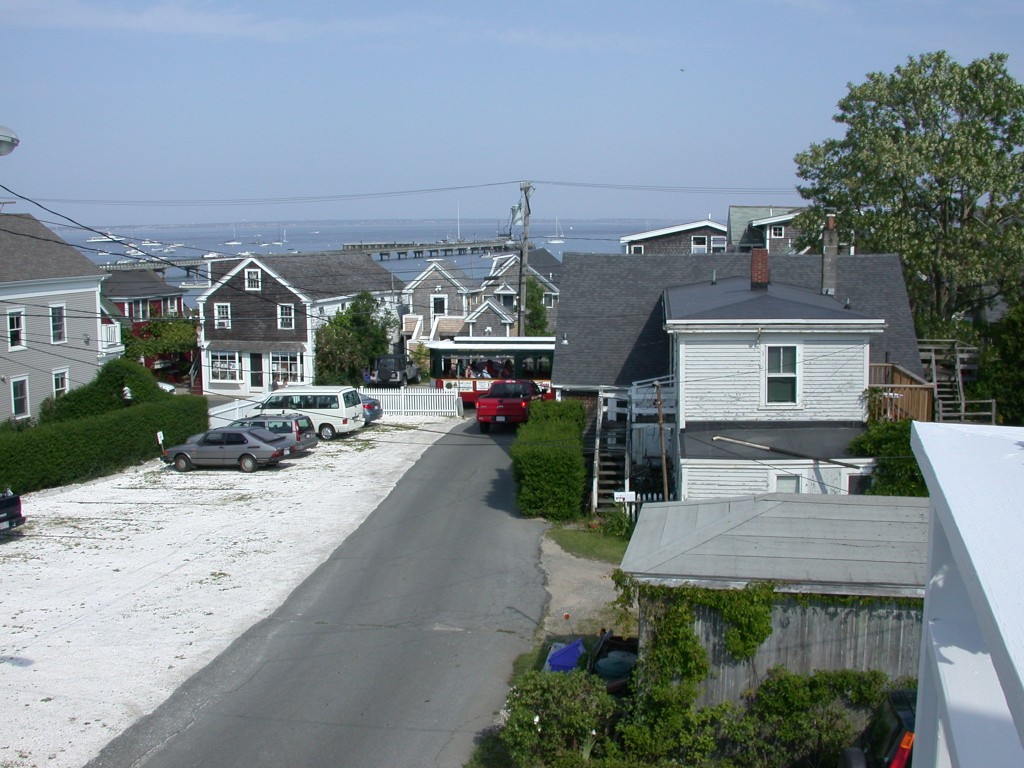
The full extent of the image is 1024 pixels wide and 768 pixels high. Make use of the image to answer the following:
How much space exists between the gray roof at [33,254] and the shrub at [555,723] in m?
31.4

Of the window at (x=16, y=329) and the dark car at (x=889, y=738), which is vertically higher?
the window at (x=16, y=329)

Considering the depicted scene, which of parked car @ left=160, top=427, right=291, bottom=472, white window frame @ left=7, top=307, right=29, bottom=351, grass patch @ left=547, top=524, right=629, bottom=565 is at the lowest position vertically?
grass patch @ left=547, top=524, right=629, bottom=565

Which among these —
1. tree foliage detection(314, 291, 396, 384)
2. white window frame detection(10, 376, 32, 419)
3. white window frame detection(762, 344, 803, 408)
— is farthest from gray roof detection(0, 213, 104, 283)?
Result: white window frame detection(762, 344, 803, 408)

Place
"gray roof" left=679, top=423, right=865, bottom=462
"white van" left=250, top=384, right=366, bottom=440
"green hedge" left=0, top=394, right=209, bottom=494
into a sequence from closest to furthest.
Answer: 1. "gray roof" left=679, top=423, right=865, bottom=462
2. "green hedge" left=0, top=394, right=209, bottom=494
3. "white van" left=250, top=384, right=366, bottom=440

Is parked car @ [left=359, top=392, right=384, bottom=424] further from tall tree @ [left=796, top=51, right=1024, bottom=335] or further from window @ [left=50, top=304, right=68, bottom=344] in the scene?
tall tree @ [left=796, top=51, right=1024, bottom=335]

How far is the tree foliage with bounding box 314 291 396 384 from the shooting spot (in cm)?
4728

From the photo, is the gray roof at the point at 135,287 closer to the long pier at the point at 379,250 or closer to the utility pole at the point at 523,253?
the long pier at the point at 379,250

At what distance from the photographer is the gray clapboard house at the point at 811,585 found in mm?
11375

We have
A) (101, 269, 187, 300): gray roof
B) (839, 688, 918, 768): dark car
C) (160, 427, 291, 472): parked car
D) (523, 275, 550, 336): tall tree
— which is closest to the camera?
(839, 688, 918, 768): dark car

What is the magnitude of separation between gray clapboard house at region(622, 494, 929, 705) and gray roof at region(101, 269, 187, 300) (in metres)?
49.2

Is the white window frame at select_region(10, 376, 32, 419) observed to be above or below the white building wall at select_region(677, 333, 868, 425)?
below

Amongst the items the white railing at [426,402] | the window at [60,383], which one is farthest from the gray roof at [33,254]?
the white railing at [426,402]

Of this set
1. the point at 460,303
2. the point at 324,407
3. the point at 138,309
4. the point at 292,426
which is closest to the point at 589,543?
the point at 292,426

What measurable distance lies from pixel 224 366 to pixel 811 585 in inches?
1672
